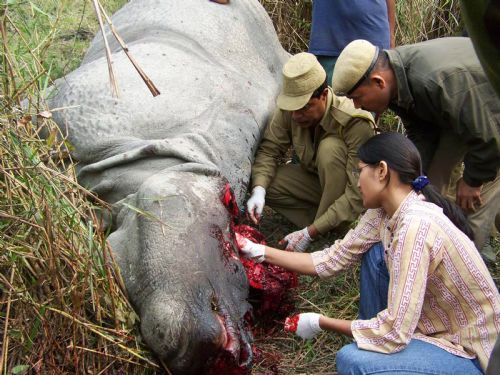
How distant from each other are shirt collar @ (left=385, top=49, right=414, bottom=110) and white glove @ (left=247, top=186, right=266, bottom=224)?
3.42 feet

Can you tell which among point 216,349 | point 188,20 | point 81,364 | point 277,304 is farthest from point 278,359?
point 188,20

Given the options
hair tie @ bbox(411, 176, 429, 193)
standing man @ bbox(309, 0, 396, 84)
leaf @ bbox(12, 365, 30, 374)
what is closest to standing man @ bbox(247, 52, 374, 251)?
standing man @ bbox(309, 0, 396, 84)

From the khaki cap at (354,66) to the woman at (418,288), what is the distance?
793 mm

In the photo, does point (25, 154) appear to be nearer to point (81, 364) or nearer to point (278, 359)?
point (81, 364)

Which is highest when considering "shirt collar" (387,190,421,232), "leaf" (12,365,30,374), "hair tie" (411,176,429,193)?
"hair tie" (411,176,429,193)

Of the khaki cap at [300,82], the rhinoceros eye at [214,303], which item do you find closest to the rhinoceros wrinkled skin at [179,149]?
the rhinoceros eye at [214,303]

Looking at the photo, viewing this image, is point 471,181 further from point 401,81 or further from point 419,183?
point 419,183

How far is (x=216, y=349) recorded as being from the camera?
3.01 meters

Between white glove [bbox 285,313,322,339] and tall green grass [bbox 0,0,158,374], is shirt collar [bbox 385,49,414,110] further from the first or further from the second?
tall green grass [bbox 0,0,158,374]

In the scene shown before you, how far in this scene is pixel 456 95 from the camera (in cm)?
384

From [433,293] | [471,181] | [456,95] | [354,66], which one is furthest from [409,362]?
[354,66]

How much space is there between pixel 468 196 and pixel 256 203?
1.22 meters

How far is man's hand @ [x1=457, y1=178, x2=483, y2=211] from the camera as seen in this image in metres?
4.09

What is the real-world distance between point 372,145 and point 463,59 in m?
1.05
